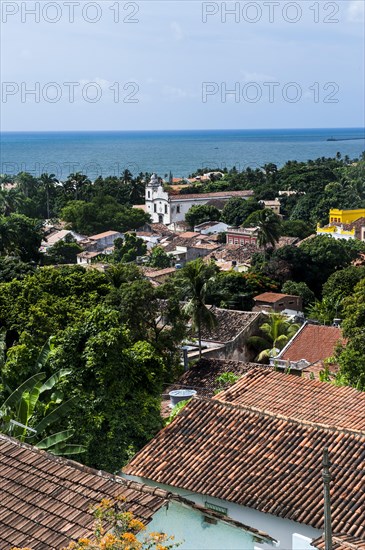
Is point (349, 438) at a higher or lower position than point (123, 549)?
lower

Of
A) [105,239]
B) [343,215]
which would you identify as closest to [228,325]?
[105,239]

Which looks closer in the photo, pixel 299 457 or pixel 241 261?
pixel 299 457

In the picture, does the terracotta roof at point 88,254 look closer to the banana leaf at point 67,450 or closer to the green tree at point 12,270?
A: the green tree at point 12,270

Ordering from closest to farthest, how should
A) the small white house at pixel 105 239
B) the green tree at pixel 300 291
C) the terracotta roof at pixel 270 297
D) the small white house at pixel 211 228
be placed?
the terracotta roof at pixel 270 297
the green tree at pixel 300 291
the small white house at pixel 105 239
the small white house at pixel 211 228

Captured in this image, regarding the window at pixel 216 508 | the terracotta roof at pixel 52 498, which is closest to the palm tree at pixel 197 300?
the window at pixel 216 508

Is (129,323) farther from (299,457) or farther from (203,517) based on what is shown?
(203,517)

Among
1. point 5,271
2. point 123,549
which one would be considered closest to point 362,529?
point 123,549

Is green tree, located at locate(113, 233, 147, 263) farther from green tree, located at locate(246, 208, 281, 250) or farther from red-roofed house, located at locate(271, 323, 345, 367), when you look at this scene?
red-roofed house, located at locate(271, 323, 345, 367)
